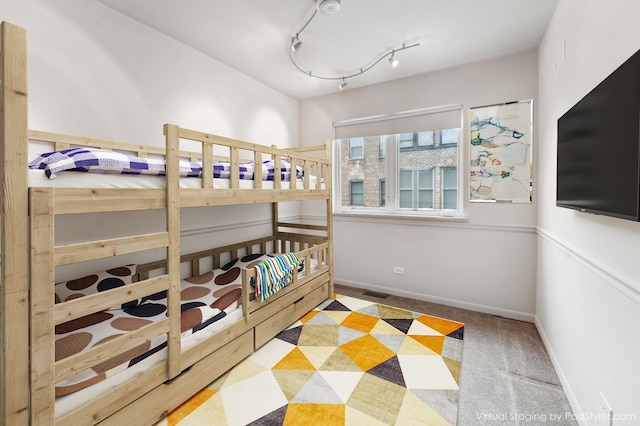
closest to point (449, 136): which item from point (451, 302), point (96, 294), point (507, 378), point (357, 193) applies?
point (357, 193)

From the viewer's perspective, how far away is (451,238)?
120 inches

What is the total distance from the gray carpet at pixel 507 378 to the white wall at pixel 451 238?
1.13 feet

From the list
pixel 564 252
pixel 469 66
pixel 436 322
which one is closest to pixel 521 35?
pixel 469 66

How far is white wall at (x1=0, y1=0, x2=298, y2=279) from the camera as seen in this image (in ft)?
5.75

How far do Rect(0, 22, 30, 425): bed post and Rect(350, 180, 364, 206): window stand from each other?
3082 millimetres

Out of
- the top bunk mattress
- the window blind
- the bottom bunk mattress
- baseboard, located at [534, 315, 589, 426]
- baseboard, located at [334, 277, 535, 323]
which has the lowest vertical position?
baseboard, located at [534, 315, 589, 426]

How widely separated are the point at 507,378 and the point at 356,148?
2.74 metres

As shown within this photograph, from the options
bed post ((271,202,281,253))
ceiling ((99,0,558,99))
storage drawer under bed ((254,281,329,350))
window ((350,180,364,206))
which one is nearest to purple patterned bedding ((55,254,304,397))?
storage drawer under bed ((254,281,329,350))

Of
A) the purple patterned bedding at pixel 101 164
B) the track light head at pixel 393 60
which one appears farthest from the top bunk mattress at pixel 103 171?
the track light head at pixel 393 60

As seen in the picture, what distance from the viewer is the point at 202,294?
2.27 meters

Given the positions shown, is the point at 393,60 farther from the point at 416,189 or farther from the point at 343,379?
the point at 343,379

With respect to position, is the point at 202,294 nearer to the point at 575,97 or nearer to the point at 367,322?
the point at 367,322

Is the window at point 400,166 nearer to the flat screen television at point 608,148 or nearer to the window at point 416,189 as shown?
the window at point 416,189

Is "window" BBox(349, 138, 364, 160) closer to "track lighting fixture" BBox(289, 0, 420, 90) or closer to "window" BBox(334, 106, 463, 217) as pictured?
"window" BBox(334, 106, 463, 217)
